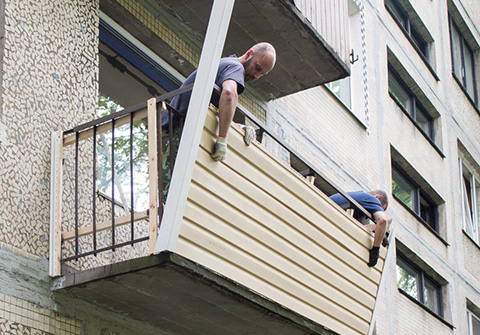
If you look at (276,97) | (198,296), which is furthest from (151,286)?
(276,97)

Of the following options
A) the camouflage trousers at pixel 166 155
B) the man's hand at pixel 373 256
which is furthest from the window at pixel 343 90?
the camouflage trousers at pixel 166 155

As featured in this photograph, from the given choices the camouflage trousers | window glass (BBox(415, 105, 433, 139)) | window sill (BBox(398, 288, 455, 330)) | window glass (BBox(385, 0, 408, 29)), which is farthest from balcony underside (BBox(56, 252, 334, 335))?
window glass (BBox(415, 105, 433, 139))

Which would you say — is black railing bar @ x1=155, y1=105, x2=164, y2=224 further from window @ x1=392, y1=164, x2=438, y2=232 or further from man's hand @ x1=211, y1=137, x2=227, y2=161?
window @ x1=392, y1=164, x2=438, y2=232

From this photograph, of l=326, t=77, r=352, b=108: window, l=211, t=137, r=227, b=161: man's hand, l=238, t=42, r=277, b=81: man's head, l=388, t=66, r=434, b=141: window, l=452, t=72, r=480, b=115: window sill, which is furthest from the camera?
l=452, t=72, r=480, b=115: window sill

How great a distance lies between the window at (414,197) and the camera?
53.5ft

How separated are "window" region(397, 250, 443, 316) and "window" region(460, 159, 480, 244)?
96.1 inches

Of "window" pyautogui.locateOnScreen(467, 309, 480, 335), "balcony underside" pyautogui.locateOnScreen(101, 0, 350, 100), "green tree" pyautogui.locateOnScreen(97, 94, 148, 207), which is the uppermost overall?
"balcony underside" pyautogui.locateOnScreen(101, 0, 350, 100)

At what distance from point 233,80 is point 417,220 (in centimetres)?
972

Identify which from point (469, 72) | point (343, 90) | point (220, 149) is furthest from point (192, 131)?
point (469, 72)

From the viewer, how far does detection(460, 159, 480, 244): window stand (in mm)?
19188

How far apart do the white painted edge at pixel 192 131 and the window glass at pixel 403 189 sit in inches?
399

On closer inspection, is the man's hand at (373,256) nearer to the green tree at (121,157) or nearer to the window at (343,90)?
the green tree at (121,157)

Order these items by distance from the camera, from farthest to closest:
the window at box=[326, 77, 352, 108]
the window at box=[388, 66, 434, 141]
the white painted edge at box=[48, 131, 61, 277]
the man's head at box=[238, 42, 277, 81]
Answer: the window at box=[388, 66, 434, 141], the window at box=[326, 77, 352, 108], the man's head at box=[238, 42, 277, 81], the white painted edge at box=[48, 131, 61, 277]

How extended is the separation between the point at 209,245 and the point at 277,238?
40.1 inches
